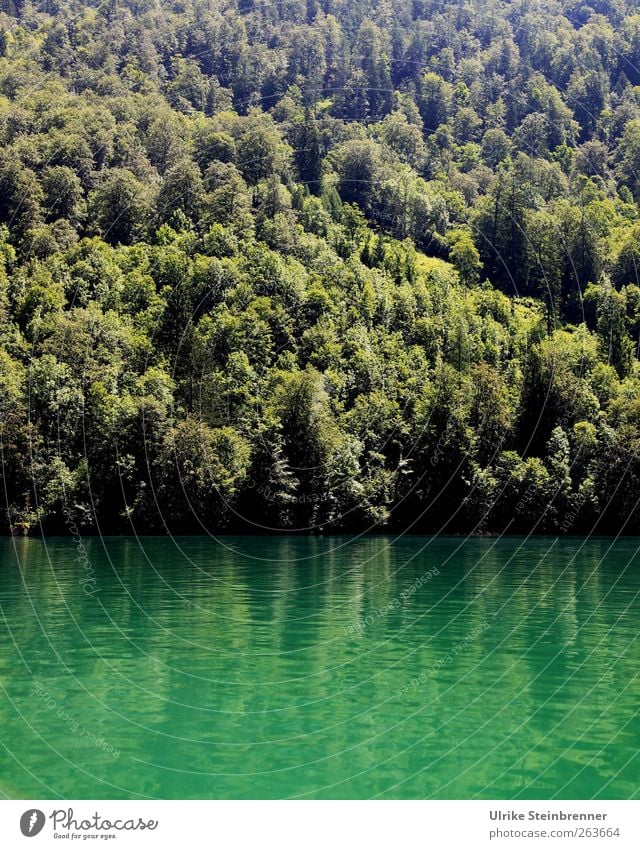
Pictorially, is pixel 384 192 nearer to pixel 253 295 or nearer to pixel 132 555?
pixel 253 295

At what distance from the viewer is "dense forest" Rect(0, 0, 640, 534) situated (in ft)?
352

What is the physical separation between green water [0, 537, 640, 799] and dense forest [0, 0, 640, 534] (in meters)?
48.3

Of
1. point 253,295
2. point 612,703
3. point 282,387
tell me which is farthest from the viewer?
point 253,295

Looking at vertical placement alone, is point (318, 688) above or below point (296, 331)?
below

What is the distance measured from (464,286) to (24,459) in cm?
7760

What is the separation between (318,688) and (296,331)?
11357 centimetres

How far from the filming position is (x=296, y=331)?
142125 mm

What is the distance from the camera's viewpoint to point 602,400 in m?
121

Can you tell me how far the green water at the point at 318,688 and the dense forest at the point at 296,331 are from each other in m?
48.3

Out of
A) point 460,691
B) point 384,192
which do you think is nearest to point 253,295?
point 384,192

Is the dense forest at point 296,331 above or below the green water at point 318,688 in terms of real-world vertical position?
above

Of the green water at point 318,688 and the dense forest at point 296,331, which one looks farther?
the dense forest at point 296,331

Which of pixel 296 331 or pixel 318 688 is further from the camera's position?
pixel 296 331

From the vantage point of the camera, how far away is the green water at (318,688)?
22453mm
